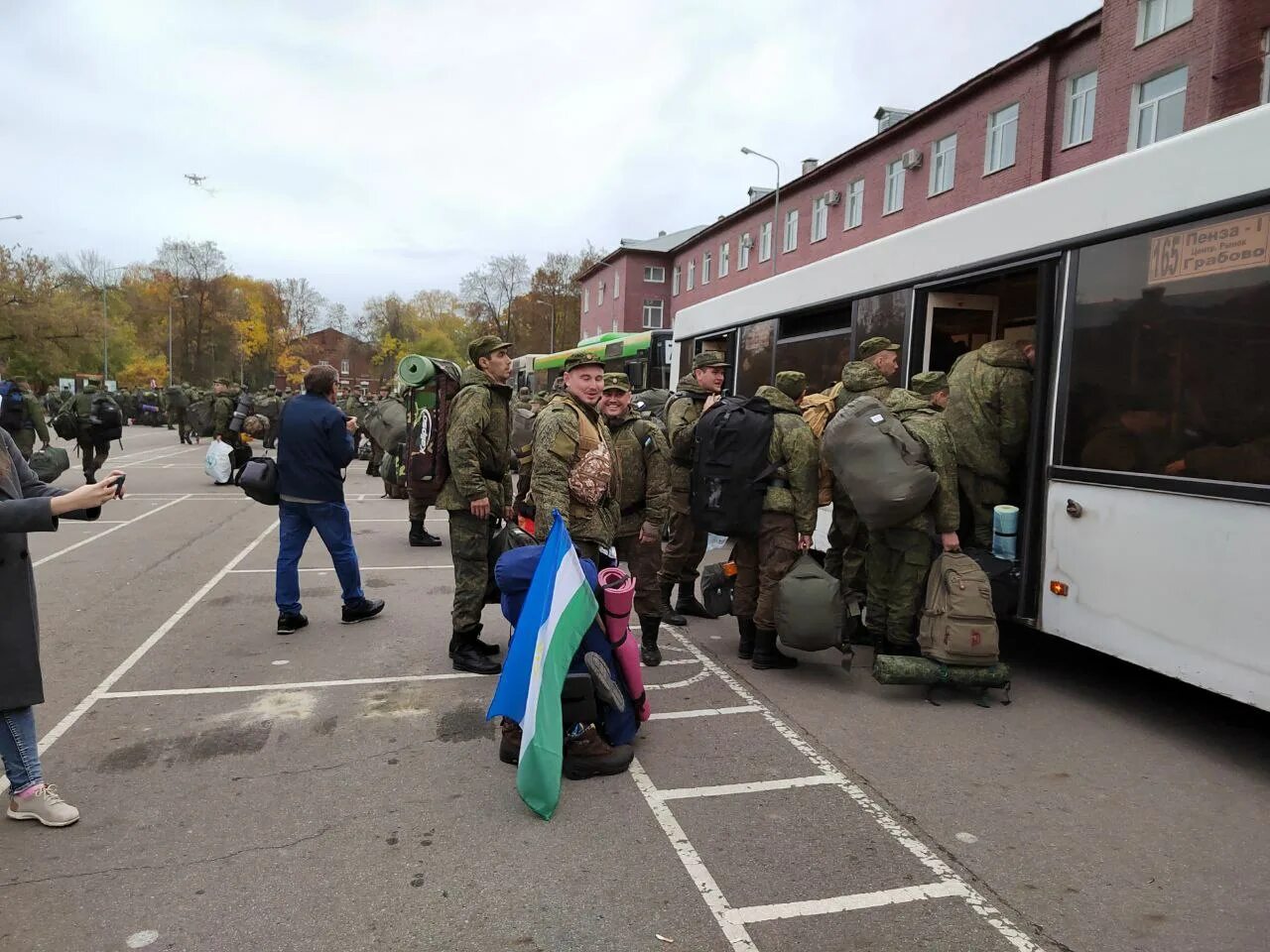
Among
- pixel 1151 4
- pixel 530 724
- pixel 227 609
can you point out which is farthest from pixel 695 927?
pixel 1151 4

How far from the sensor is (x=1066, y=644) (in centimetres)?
607

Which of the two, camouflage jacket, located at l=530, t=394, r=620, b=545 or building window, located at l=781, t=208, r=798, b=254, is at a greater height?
building window, located at l=781, t=208, r=798, b=254

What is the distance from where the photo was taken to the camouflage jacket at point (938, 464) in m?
4.89

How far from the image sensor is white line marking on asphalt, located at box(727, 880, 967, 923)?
2779mm

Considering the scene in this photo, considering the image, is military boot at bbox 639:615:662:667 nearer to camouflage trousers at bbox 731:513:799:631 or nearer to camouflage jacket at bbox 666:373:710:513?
camouflage trousers at bbox 731:513:799:631

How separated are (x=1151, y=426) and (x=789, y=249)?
3476 centimetres

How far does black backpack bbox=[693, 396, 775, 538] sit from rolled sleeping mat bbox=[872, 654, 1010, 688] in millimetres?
1140

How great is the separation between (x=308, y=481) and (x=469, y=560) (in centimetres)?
164

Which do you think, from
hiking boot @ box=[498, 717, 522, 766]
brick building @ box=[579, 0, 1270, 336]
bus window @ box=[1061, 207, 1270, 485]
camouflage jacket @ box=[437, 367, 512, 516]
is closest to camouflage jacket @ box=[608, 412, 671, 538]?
camouflage jacket @ box=[437, 367, 512, 516]

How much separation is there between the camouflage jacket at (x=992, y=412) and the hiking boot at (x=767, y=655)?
1.64 meters

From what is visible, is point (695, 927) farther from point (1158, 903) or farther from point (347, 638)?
point (347, 638)

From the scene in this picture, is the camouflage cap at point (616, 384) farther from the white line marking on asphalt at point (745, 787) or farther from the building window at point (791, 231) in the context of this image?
the building window at point (791, 231)

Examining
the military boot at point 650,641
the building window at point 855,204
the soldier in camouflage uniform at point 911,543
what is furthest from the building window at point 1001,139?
the military boot at point 650,641

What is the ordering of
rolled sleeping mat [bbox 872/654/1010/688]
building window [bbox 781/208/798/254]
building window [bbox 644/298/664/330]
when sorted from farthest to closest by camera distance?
building window [bbox 644/298/664/330] < building window [bbox 781/208/798/254] < rolled sleeping mat [bbox 872/654/1010/688]
